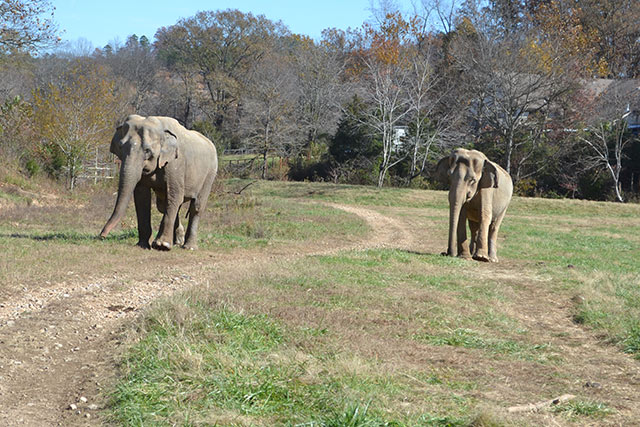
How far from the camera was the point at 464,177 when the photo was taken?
603 inches

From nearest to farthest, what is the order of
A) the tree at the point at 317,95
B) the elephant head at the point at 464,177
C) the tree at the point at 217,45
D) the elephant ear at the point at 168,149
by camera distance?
1. the elephant ear at the point at 168,149
2. the elephant head at the point at 464,177
3. the tree at the point at 317,95
4. the tree at the point at 217,45

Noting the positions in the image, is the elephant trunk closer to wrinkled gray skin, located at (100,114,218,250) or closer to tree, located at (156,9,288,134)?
wrinkled gray skin, located at (100,114,218,250)

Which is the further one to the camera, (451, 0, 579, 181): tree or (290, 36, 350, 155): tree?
(290, 36, 350, 155): tree

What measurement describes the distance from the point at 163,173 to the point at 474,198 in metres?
6.95

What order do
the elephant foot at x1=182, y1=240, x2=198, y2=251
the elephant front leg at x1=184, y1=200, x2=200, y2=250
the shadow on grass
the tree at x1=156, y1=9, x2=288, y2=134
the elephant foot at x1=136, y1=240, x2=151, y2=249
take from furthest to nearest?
the tree at x1=156, y1=9, x2=288, y2=134, the elephant front leg at x1=184, y1=200, x2=200, y2=250, the elephant foot at x1=182, y1=240, x2=198, y2=251, the elephant foot at x1=136, y1=240, x2=151, y2=249, the shadow on grass

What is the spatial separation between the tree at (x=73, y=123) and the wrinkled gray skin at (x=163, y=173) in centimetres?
1454

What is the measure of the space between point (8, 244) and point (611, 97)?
39.2 meters

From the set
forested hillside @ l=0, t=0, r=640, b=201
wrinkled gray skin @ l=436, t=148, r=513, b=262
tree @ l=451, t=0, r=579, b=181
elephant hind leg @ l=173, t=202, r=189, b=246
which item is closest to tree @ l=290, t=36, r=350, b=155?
forested hillside @ l=0, t=0, r=640, b=201

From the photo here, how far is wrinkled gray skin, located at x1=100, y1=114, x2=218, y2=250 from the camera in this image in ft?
42.2

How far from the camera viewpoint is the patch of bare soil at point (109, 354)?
225 inches

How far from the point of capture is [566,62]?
4247cm

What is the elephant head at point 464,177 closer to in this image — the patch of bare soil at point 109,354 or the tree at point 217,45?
the patch of bare soil at point 109,354

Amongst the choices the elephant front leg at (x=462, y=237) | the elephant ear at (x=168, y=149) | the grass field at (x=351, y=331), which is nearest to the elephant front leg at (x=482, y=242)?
the elephant front leg at (x=462, y=237)

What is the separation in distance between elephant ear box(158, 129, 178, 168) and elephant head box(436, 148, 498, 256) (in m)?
6.00
